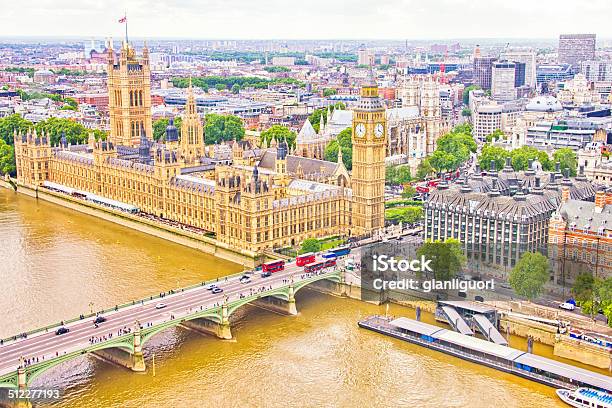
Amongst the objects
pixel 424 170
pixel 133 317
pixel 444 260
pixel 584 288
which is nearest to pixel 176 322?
pixel 133 317

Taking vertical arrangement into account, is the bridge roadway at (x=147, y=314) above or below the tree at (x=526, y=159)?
below

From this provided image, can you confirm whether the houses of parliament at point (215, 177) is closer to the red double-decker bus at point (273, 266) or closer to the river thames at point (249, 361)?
the river thames at point (249, 361)

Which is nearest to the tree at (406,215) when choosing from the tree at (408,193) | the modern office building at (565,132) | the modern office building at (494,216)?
the modern office building at (494,216)

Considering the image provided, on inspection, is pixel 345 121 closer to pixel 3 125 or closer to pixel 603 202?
pixel 3 125

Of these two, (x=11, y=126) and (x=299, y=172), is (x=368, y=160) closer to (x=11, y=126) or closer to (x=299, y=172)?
(x=299, y=172)

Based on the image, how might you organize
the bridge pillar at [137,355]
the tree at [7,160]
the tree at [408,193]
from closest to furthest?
the bridge pillar at [137,355] < the tree at [408,193] < the tree at [7,160]

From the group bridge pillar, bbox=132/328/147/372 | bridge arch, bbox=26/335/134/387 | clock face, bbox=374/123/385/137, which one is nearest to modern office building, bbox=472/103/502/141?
clock face, bbox=374/123/385/137

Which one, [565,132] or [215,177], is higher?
[565,132]
